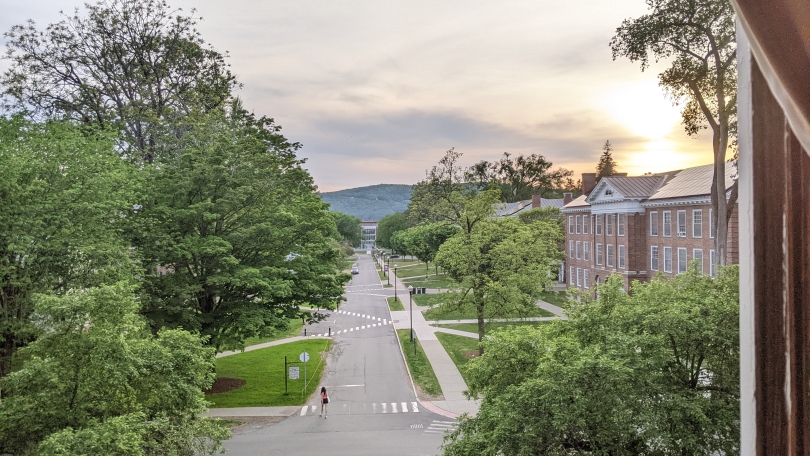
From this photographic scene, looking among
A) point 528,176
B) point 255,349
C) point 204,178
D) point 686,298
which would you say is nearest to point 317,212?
point 204,178

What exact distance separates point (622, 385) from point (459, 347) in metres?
22.3

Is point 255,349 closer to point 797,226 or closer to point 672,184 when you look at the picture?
point 672,184

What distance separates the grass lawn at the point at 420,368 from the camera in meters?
24.1

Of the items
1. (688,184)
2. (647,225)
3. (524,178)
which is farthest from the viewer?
(524,178)

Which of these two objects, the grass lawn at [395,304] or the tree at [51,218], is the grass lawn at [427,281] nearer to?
the grass lawn at [395,304]

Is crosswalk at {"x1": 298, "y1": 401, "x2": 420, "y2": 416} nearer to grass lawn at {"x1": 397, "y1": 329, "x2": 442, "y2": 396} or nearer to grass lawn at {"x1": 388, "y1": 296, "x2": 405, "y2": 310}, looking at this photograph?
grass lawn at {"x1": 397, "y1": 329, "x2": 442, "y2": 396}

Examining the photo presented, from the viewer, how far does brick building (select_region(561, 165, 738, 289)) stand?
1249 inches

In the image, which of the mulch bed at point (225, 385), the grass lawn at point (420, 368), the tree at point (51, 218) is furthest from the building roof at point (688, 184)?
the tree at point (51, 218)

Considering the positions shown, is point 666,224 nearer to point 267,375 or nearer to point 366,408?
point 366,408

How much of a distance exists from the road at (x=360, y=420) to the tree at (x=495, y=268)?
17.4 feet

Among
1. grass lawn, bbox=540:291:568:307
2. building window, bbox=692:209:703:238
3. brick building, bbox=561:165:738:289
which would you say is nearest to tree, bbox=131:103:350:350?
brick building, bbox=561:165:738:289

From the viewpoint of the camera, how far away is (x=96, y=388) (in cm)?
992

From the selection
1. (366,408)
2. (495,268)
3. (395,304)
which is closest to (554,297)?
(395,304)

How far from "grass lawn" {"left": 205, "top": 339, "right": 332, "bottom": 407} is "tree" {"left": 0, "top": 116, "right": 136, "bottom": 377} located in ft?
28.6
